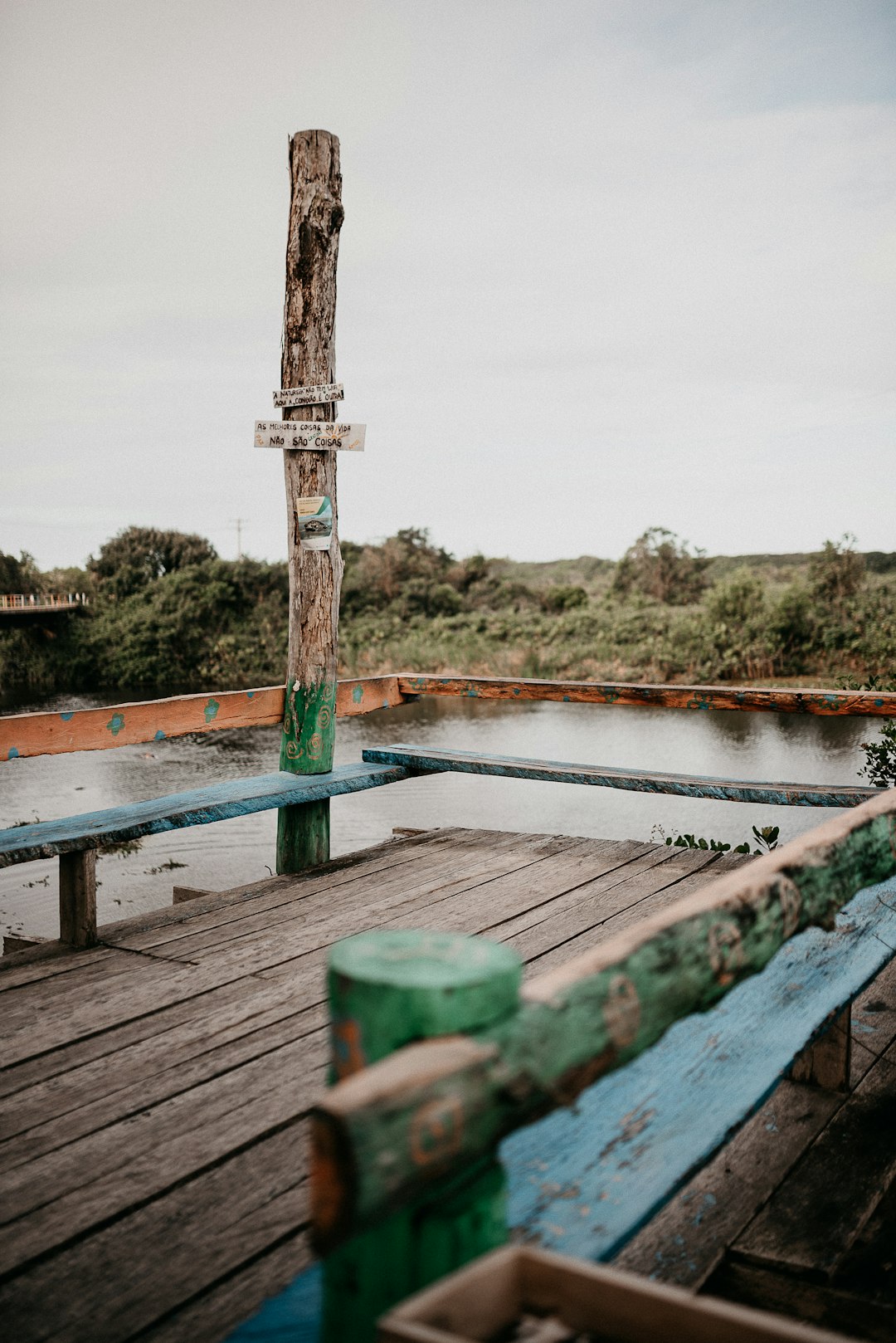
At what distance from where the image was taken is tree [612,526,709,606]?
26219 mm

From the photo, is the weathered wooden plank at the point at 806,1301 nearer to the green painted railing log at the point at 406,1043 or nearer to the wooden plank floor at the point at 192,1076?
the wooden plank floor at the point at 192,1076

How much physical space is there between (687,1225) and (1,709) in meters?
20.0

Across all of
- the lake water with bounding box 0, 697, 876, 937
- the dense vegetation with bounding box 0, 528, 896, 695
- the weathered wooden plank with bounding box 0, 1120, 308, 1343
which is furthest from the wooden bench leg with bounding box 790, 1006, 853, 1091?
the dense vegetation with bounding box 0, 528, 896, 695

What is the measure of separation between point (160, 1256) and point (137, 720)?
6.64ft

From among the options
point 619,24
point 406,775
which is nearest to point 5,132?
point 619,24

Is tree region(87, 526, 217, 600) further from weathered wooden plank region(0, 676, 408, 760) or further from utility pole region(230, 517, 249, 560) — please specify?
weathered wooden plank region(0, 676, 408, 760)

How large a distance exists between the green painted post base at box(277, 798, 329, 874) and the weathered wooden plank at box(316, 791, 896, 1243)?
2.77m

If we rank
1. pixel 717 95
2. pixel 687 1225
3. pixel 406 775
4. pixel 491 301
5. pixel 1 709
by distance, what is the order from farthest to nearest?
pixel 491 301
pixel 1 709
pixel 717 95
pixel 406 775
pixel 687 1225

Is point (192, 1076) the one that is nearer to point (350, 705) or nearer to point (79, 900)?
point (79, 900)

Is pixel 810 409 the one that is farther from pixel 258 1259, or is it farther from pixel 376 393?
pixel 258 1259

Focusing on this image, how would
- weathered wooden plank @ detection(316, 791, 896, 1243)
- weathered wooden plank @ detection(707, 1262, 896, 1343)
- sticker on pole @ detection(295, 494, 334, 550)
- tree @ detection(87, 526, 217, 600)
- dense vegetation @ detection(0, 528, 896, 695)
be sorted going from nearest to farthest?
1. weathered wooden plank @ detection(316, 791, 896, 1243)
2. weathered wooden plank @ detection(707, 1262, 896, 1343)
3. sticker on pole @ detection(295, 494, 334, 550)
4. dense vegetation @ detection(0, 528, 896, 695)
5. tree @ detection(87, 526, 217, 600)

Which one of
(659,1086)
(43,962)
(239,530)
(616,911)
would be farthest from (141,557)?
(659,1086)

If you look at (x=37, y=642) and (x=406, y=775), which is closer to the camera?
(x=406, y=775)

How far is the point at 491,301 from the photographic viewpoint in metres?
22.0
